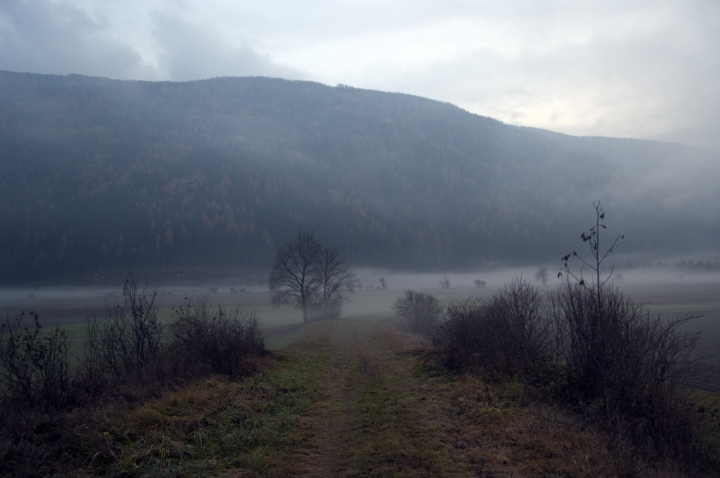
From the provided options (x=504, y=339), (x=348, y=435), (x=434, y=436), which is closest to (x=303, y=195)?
(x=504, y=339)

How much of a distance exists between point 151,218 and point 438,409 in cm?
10527

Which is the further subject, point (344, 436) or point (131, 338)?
point (131, 338)

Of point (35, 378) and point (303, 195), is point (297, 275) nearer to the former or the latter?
point (35, 378)

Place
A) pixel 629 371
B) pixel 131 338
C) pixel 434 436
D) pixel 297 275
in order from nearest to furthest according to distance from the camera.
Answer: pixel 434 436, pixel 629 371, pixel 131 338, pixel 297 275

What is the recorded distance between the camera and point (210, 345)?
13.1 meters

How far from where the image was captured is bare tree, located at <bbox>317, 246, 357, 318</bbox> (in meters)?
57.8

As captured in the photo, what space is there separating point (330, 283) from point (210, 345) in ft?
150

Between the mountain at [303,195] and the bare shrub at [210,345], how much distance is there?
57.2 meters

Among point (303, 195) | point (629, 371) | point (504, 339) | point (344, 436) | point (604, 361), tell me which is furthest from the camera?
point (303, 195)

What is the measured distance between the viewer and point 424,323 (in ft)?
105

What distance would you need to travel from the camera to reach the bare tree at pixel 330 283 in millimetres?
57844

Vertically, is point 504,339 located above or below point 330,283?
below

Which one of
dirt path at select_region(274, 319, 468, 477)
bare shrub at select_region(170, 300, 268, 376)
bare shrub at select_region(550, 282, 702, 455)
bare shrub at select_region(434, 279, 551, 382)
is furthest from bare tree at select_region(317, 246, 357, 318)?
bare shrub at select_region(550, 282, 702, 455)

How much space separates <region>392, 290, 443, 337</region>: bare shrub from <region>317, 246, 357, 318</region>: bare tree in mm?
23465
